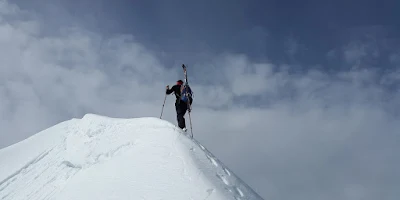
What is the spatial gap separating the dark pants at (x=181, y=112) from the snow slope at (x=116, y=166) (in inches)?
65.7

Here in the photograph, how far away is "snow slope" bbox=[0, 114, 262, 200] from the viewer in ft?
20.2

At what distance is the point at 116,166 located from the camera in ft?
23.5

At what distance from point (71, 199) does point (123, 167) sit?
1.32 m

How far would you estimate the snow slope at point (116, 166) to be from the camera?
6168 mm

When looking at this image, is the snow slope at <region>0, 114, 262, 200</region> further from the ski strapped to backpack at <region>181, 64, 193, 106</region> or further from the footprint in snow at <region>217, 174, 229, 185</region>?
the ski strapped to backpack at <region>181, 64, 193, 106</region>

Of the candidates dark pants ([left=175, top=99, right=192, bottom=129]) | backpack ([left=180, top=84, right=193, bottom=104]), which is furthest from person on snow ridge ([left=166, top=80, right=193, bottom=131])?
backpack ([left=180, top=84, right=193, bottom=104])

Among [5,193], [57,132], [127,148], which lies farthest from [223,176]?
[57,132]

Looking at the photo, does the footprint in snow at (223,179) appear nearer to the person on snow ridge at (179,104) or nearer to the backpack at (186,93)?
the person on snow ridge at (179,104)

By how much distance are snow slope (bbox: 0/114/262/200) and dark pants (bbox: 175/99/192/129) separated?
1.67 m

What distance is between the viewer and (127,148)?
8188mm

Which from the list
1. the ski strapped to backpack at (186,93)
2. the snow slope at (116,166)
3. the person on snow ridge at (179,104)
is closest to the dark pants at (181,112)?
the person on snow ridge at (179,104)

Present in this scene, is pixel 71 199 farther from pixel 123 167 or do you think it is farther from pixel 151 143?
pixel 151 143

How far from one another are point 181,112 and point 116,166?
460 cm

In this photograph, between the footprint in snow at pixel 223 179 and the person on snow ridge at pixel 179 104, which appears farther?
the person on snow ridge at pixel 179 104
